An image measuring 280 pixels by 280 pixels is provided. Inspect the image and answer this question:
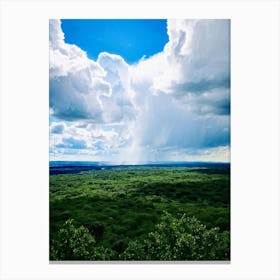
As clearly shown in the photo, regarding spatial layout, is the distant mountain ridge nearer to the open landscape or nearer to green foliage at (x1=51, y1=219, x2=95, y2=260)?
the open landscape

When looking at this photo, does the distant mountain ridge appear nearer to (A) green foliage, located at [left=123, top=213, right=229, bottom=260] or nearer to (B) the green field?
(B) the green field

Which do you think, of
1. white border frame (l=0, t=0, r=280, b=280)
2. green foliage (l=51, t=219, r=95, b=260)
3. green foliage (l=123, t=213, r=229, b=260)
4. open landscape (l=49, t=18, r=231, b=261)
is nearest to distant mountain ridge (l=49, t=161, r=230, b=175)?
Answer: open landscape (l=49, t=18, r=231, b=261)

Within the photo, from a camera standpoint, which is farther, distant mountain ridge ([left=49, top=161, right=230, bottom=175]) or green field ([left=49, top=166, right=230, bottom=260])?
distant mountain ridge ([left=49, top=161, right=230, bottom=175])

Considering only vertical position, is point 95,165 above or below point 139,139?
below

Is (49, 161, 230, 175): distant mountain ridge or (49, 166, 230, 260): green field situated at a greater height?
(49, 161, 230, 175): distant mountain ridge

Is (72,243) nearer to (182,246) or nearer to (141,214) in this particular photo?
(141,214)
